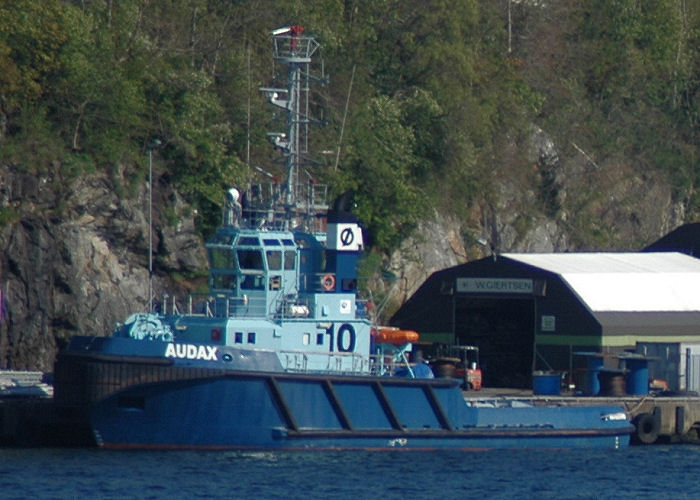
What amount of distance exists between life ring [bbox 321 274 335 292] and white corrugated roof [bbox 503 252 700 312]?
36.0ft

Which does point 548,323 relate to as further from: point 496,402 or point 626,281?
point 496,402

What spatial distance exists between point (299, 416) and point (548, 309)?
12.9 m

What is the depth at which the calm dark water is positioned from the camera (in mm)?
31344

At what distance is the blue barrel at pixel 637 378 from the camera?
43.1m

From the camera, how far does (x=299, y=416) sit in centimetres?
3634

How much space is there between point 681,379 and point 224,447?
14393 millimetres

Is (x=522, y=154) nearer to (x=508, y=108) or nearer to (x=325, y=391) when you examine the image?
(x=508, y=108)

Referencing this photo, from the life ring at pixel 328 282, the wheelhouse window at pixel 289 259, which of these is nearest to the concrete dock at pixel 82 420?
the life ring at pixel 328 282

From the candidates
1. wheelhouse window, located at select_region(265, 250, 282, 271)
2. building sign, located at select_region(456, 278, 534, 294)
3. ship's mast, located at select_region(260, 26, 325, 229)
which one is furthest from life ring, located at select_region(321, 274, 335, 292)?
building sign, located at select_region(456, 278, 534, 294)

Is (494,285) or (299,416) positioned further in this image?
(494,285)

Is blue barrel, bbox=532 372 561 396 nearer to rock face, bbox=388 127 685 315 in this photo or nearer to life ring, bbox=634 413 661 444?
life ring, bbox=634 413 661 444

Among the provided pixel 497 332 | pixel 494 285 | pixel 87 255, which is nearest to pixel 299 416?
pixel 494 285

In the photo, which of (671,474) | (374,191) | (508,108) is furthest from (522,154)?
(671,474)

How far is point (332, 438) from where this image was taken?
1443 inches
